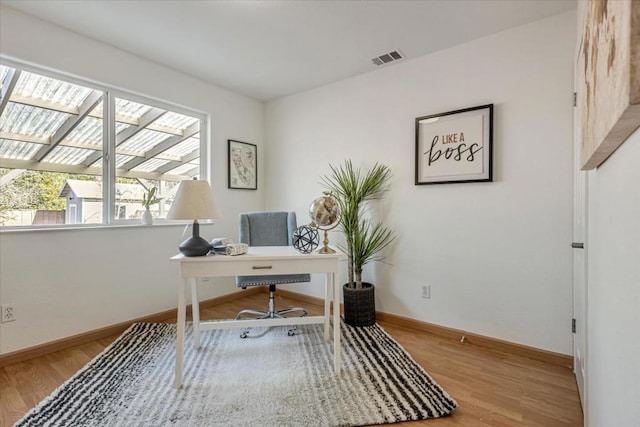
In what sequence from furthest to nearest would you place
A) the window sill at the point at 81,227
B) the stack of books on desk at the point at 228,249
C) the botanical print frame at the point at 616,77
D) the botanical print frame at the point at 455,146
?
1. the botanical print frame at the point at 455,146
2. the window sill at the point at 81,227
3. the stack of books on desk at the point at 228,249
4. the botanical print frame at the point at 616,77

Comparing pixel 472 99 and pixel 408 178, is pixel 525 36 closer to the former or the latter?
pixel 472 99

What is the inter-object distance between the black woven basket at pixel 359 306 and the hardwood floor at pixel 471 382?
33cm

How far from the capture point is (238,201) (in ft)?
12.0

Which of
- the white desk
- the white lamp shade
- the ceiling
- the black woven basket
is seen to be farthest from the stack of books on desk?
the ceiling

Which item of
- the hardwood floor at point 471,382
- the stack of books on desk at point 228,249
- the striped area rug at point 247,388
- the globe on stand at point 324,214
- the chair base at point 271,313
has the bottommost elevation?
the hardwood floor at point 471,382

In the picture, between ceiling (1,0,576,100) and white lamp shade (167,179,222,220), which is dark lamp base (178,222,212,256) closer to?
white lamp shade (167,179,222,220)

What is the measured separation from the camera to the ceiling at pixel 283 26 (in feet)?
6.61

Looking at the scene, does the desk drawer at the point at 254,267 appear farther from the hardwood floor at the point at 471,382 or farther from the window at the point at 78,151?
the window at the point at 78,151

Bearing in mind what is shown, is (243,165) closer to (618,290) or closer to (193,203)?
(193,203)

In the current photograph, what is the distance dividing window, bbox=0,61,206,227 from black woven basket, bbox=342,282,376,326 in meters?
2.08

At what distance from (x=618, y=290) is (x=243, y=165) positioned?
3526 mm

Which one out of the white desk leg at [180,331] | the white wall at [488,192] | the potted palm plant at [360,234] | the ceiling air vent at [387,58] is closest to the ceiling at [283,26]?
the ceiling air vent at [387,58]

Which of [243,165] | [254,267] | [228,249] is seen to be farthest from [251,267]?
[243,165]

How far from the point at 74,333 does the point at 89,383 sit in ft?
2.54
